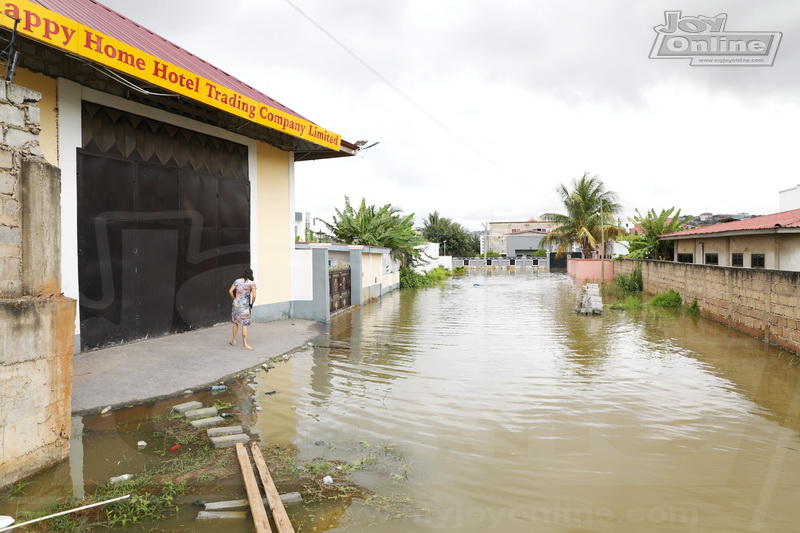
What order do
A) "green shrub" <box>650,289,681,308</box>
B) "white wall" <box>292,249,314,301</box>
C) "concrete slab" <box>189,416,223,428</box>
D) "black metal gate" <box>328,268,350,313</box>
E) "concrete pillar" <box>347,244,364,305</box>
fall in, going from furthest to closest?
"concrete pillar" <box>347,244,364,305</box> < "green shrub" <box>650,289,681,308</box> < "black metal gate" <box>328,268,350,313</box> < "white wall" <box>292,249,314,301</box> < "concrete slab" <box>189,416,223,428</box>

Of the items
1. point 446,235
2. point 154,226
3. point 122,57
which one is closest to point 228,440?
point 122,57

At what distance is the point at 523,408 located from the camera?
22.8 ft

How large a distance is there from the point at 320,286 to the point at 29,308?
10049 mm

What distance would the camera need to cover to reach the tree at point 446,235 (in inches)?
2606

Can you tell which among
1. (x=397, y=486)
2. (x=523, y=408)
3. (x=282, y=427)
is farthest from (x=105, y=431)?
(x=523, y=408)

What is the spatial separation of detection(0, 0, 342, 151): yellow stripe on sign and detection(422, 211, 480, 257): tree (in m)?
54.8

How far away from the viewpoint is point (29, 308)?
4.50 meters

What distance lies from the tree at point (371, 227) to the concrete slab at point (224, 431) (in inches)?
758

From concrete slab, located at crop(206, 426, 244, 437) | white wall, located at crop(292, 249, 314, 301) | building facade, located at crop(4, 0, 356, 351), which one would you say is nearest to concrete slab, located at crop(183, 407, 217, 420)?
concrete slab, located at crop(206, 426, 244, 437)

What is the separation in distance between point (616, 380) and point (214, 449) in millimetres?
6386

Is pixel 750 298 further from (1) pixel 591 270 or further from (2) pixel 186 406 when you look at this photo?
(1) pixel 591 270

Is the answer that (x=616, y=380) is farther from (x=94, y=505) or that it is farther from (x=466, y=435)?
(x=94, y=505)

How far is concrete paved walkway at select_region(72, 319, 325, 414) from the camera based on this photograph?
22.3 ft

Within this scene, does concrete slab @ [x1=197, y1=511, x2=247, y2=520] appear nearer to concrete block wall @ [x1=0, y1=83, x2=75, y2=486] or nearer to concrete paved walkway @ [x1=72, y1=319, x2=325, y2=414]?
concrete block wall @ [x1=0, y1=83, x2=75, y2=486]
